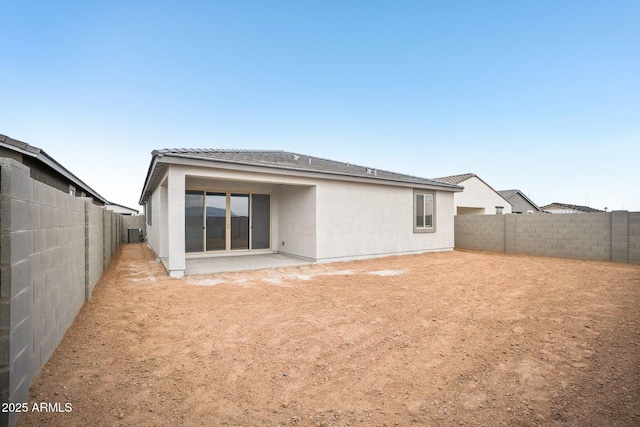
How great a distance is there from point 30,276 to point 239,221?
25.8 ft

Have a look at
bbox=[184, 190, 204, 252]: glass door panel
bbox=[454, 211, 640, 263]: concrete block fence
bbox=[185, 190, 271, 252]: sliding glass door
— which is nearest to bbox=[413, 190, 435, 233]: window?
bbox=[454, 211, 640, 263]: concrete block fence

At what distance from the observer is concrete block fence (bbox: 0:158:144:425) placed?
1.76 m

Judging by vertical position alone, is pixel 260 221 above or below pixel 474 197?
below

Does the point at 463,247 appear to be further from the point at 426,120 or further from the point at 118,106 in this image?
the point at 118,106

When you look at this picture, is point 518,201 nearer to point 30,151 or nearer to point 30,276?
point 30,276

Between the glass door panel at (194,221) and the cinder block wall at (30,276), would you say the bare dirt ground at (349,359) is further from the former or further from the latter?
the glass door panel at (194,221)

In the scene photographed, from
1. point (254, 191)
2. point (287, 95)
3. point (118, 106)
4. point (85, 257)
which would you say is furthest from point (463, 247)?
point (118, 106)

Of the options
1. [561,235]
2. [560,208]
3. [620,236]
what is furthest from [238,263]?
[560,208]

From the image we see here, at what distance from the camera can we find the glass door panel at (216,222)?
948cm

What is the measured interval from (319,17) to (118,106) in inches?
380

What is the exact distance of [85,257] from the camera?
14.5 feet

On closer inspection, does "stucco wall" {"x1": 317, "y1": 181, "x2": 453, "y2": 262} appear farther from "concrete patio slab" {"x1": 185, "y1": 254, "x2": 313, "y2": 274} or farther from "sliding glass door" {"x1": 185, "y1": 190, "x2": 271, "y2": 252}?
"sliding glass door" {"x1": 185, "y1": 190, "x2": 271, "y2": 252}

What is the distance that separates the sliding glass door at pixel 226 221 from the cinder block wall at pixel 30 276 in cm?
563

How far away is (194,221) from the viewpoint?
30.3 ft
